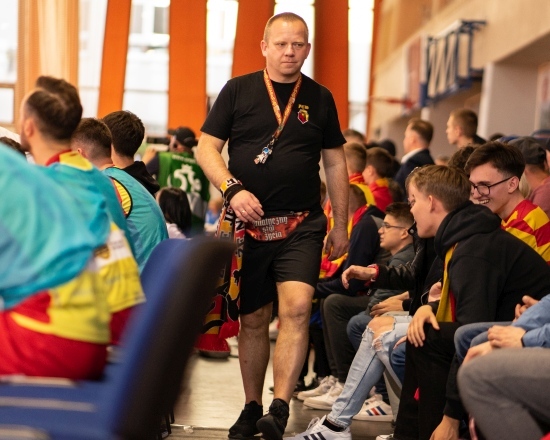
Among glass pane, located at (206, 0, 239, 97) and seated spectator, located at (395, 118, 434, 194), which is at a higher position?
glass pane, located at (206, 0, 239, 97)

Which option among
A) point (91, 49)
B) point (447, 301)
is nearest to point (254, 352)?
point (447, 301)

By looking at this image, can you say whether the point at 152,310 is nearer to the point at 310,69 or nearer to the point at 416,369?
the point at 416,369

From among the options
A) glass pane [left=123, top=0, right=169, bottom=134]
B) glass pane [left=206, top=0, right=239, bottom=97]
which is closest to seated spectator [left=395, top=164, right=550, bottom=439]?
glass pane [left=206, top=0, right=239, bottom=97]

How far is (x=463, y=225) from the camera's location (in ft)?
13.0

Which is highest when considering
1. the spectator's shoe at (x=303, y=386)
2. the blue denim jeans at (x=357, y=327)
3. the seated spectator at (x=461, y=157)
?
the seated spectator at (x=461, y=157)

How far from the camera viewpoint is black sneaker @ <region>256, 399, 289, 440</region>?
4.44m

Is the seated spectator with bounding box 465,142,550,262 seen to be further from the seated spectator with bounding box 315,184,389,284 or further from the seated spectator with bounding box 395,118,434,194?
the seated spectator with bounding box 395,118,434,194

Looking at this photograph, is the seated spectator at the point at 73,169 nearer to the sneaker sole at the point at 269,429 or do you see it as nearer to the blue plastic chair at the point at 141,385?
the blue plastic chair at the point at 141,385

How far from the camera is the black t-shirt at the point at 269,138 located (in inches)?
188

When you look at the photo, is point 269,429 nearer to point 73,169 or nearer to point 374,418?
point 374,418

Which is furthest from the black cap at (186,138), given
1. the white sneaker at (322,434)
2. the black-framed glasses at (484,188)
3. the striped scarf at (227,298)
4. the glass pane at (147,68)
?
the glass pane at (147,68)

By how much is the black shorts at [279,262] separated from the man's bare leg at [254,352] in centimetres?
5

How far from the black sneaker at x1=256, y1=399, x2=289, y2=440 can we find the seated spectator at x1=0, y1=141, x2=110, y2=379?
1985mm

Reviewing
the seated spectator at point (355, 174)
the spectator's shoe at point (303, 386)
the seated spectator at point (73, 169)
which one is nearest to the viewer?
the seated spectator at point (73, 169)
